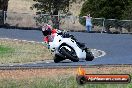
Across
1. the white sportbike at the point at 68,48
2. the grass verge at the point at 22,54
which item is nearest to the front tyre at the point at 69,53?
the white sportbike at the point at 68,48

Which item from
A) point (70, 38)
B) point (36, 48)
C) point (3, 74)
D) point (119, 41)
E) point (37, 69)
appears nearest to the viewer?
point (70, 38)

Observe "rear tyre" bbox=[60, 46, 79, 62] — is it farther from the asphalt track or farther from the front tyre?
the asphalt track

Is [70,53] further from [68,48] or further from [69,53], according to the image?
[68,48]

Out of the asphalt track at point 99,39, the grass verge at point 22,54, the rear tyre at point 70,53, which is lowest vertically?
the asphalt track at point 99,39

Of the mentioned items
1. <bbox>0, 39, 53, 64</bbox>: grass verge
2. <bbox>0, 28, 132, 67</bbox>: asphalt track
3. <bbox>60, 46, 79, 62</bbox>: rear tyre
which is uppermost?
<bbox>60, 46, 79, 62</bbox>: rear tyre

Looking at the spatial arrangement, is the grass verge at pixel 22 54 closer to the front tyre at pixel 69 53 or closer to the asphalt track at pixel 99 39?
the asphalt track at pixel 99 39

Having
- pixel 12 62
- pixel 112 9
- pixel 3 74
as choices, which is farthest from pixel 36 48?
pixel 112 9

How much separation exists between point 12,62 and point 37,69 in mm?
3693

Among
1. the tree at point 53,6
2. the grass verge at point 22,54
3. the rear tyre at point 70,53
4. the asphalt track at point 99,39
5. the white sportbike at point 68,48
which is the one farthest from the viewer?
the tree at point 53,6

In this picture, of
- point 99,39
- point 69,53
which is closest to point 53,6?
point 99,39

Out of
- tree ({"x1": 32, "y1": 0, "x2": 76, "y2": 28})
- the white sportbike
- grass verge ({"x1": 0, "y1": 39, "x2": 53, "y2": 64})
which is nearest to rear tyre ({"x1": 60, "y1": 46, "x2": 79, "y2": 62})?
the white sportbike

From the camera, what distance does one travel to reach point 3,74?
15750 mm

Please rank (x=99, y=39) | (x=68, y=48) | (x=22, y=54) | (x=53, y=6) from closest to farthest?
1. (x=68, y=48)
2. (x=22, y=54)
3. (x=99, y=39)
4. (x=53, y=6)

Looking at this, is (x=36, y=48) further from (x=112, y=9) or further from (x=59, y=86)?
(x=112, y=9)
